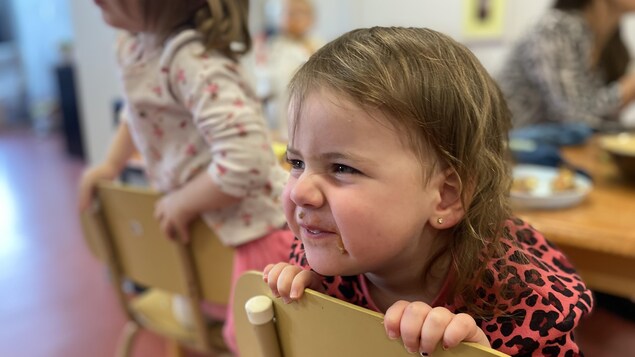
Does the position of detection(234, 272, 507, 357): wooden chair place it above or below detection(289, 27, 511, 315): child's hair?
below

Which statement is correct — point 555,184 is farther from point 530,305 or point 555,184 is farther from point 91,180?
point 91,180

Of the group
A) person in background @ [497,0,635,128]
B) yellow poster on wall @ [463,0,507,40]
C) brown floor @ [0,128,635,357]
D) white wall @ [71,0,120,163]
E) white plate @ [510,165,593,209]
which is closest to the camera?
white plate @ [510,165,593,209]

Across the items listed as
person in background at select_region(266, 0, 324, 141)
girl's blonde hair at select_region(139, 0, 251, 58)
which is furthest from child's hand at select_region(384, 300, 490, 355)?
person in background at select_region(266, 0, 324, 141)

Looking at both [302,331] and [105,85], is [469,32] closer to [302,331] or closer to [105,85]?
[105,85]

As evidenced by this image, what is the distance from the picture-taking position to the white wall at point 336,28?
2227 mm

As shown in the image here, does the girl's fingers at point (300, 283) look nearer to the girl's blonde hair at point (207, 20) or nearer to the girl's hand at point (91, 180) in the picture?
the girl's blonde hair at point (207, 20)

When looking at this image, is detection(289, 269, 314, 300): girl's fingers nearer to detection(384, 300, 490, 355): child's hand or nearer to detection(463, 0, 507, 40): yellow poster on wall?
detection(384, 300, 490, 355): child's hand

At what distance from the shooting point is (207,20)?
0.92 m

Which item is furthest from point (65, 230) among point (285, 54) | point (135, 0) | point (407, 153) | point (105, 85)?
point (407, 153)

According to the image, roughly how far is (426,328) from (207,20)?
0.68 meters

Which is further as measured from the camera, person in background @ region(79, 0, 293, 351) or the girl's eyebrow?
person in background @ region(79, 0, 293, 351)

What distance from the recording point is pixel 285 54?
2.66 metres

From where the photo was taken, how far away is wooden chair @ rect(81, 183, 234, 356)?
37.6 inches

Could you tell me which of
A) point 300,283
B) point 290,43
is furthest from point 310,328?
point 290,43
